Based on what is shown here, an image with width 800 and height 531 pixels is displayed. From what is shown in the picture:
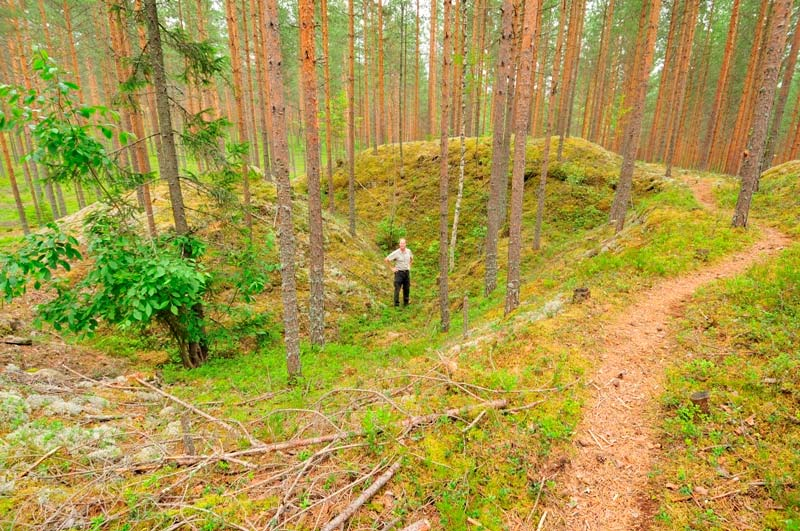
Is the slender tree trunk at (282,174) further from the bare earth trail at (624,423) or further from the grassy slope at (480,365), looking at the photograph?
the bare earth trail at (624,423)

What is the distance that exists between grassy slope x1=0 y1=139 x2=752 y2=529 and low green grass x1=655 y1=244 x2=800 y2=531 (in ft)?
3.79

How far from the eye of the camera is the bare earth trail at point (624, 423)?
3.62m

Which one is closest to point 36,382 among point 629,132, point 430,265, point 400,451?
point 400,451

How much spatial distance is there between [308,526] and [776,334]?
7.07 metres

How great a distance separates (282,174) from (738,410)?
779 centimetres

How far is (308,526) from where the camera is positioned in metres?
3.34

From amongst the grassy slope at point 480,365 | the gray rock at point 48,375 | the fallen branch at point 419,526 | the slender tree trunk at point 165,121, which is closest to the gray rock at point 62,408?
the grassy slope at point 480,365

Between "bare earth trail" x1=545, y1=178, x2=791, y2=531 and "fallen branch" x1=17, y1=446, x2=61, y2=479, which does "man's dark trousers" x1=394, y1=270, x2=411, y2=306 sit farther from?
"fallen branch" x1=17, y1=446, x2=61, y2=479

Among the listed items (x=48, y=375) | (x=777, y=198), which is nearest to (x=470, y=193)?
(x=777, y=198)

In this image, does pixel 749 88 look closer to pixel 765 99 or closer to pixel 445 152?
pixel 765 99

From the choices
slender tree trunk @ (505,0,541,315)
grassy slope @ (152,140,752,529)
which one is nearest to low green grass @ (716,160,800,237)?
grassy slope @ (152,140,752,529)

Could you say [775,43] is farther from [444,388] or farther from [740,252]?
[444,388]

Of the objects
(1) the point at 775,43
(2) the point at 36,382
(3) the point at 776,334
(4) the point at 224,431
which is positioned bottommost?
(4) the point at 224,431

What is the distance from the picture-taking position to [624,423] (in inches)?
185
